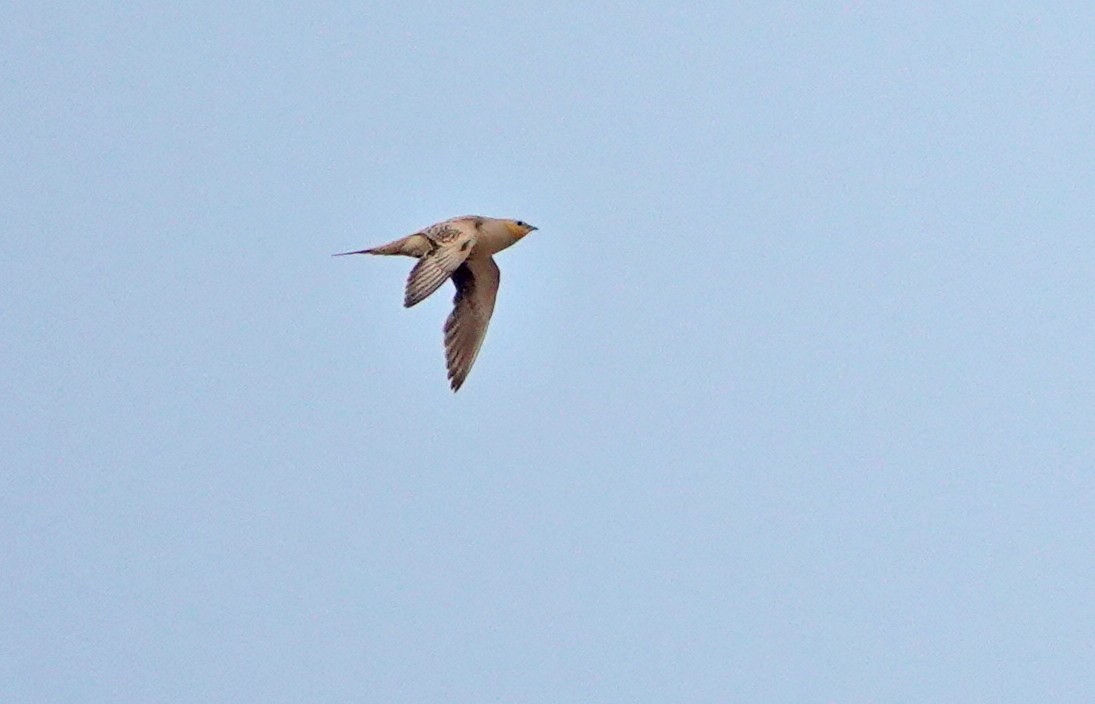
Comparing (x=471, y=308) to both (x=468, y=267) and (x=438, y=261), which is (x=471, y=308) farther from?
(x=438, y=261)

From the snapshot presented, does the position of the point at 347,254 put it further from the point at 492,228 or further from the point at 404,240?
the point at 492,228

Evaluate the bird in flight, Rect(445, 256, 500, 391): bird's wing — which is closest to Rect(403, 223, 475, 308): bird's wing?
the bird in flight

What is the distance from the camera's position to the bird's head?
36375mm

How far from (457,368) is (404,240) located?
9.04 ft

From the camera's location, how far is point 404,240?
3403 centimetres

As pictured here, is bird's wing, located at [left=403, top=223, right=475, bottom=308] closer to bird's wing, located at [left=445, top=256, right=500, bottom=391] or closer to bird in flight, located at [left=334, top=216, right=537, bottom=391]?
bird in flight, located at [left=334, top=216, right=537, bottom=391]

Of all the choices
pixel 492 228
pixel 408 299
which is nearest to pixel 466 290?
pixel 492 228

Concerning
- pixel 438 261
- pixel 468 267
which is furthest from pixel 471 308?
pixel 438 261

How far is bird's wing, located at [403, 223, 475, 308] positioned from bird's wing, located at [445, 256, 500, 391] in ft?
4.65

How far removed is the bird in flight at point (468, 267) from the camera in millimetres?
34000

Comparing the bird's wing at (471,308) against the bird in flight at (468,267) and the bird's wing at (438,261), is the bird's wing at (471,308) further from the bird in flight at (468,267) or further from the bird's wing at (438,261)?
the bird's wing at (438,261)

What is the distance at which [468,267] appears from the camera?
36.3 metres

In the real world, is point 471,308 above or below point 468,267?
below

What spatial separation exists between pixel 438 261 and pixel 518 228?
4.27 metres
